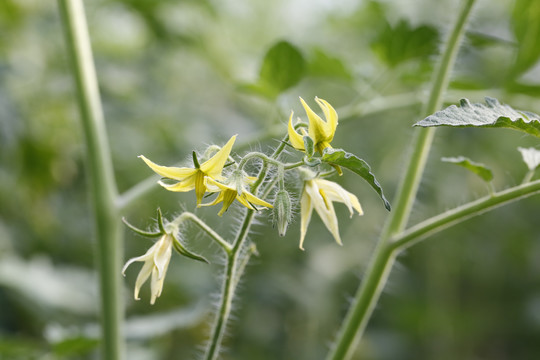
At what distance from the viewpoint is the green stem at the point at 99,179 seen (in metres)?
0.98

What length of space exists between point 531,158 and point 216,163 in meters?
0.39

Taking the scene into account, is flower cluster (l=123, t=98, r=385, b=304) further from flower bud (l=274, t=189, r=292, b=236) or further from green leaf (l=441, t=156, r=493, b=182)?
green leaf (l=441, t=156, r=493, b=182)

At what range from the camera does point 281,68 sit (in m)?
0.99

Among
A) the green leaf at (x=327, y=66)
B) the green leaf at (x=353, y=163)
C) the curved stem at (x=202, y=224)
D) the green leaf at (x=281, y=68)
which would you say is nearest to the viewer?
the green leaf at (x=353, y=163)

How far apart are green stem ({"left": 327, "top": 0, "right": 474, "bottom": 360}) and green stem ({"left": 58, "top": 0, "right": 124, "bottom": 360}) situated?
1.27 feet

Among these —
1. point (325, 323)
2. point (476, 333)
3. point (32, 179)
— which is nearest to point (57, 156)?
point (32, 179)

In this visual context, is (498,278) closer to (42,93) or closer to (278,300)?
(278,300)

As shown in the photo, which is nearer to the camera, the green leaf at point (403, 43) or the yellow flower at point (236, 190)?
the yellow flower at point (236, 190)

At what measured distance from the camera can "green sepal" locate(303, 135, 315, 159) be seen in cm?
57

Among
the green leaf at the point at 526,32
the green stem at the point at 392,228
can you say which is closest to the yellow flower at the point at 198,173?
the green stem at the point at 392,228

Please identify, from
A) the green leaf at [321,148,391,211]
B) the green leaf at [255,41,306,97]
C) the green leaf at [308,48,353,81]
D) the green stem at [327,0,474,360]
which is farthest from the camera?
the green leaf at [308,48,353,81]

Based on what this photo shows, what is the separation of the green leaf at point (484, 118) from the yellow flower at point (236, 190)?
0.59ft

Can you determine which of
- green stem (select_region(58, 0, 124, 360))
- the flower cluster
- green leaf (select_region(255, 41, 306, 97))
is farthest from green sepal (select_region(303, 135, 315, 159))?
green stem (select_region(58, 0, 124, 360))

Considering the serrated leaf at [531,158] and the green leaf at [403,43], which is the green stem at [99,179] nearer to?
the green leaf at [403,43]
